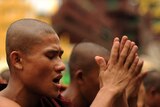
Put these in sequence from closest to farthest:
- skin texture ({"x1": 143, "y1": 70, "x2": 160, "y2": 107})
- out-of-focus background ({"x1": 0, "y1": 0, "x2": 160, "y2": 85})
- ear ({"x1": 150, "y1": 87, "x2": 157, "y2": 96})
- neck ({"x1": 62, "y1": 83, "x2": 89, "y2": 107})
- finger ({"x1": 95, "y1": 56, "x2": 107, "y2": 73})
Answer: finger ({"x1": 95, "y1": 56, "x2": 107, "y2": 73})
neck ({"x1": 62, "y1": 83, "x2": 89, "y2": 107})
skin texture ({"x1": 143, "y1": 70, "x2": 160, "y2": 107})
ear ({"x1": 150, "y1": 87, "x2": 157, "y2": 96})
out-of-focus background ({"x1": 0, "y1": 0, "x2": 160, "y2": 85})

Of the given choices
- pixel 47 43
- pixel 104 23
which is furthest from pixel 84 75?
pixel 104 23

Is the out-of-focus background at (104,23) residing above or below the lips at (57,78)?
below

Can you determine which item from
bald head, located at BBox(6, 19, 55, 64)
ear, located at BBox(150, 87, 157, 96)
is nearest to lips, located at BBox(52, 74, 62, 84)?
bald head, located at BBox(6, 19, 55, 64)

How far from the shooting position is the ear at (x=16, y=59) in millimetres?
3486

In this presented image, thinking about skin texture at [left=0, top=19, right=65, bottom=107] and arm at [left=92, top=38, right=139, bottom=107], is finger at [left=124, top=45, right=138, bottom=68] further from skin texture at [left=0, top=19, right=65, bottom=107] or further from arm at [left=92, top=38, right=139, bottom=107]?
skin texture at [left=0, top=19, right=65, bottom=107]

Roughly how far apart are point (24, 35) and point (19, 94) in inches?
13.6

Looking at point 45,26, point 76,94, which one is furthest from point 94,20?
point 45,26

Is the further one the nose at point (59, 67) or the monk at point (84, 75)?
the monk at point (84, 75)

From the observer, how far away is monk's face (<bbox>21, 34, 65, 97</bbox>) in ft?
11.4

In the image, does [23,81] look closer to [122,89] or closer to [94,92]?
[122,89]

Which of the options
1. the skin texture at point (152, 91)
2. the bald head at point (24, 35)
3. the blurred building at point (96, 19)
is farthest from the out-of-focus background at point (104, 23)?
the bald head at point (24, 35)

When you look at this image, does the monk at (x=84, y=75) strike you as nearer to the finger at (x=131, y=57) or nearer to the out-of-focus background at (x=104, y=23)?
the finger at (x=131, y=57)

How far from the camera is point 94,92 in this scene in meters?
5.01

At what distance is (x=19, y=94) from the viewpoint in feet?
11.5
